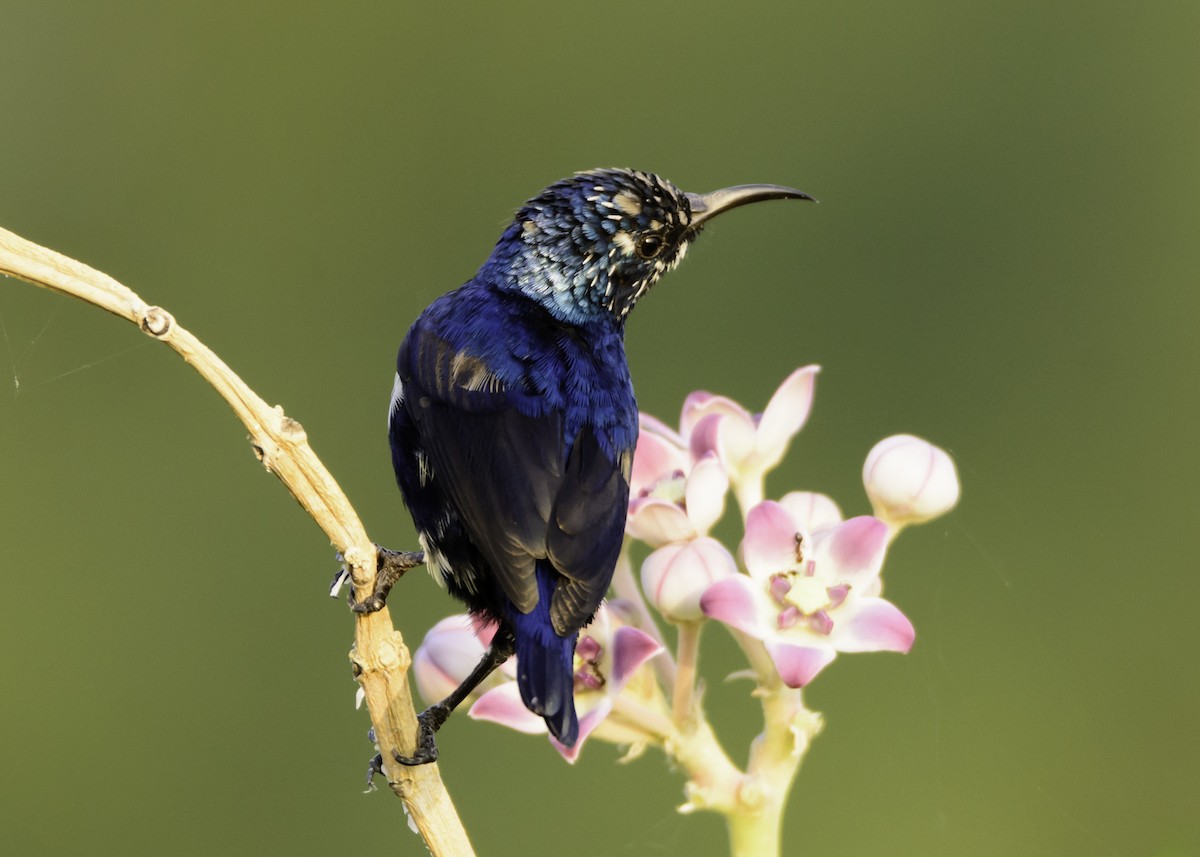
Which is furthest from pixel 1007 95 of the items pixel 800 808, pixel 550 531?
pixel 550 531

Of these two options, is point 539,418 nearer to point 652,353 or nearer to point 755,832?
point 755,832

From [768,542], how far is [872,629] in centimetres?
16

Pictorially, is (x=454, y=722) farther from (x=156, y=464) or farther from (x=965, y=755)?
(x=965, y=755)

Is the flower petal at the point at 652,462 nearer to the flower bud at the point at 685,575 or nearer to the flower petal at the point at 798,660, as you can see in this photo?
the flower bud at the point at 685,575

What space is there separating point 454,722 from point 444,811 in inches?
138

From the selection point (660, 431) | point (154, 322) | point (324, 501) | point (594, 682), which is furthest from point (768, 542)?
point (154, 322)

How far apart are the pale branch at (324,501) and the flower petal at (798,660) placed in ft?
1.32

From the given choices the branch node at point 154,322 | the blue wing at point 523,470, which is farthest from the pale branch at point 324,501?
the blue wing at point 523,470

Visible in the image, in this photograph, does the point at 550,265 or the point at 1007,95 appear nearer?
the point at 550,265

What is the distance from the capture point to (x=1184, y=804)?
3.65m

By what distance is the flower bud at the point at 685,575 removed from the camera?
1876 millimetres

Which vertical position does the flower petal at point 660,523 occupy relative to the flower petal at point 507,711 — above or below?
above

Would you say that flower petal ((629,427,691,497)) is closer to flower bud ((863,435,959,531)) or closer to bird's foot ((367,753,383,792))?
flower bud ((863,435,959,531))

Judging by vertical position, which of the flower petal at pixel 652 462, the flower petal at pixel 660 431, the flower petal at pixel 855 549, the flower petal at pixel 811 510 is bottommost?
the flower petal at pixel 855 549
